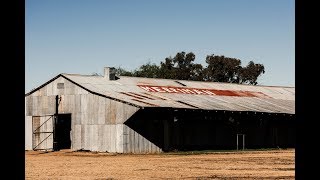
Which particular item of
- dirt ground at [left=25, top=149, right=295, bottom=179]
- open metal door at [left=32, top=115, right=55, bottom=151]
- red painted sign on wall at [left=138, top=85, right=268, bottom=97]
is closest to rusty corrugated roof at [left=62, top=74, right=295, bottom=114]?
red painted sign on wall at [left=138, top=85, right=268, bottom=97]

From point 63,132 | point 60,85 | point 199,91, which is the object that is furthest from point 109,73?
point 199,91

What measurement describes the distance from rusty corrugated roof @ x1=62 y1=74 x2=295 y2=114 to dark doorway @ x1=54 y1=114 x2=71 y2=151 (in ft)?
11.3

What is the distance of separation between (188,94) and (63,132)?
37.2ft

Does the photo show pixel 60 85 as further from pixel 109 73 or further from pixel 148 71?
pixel 148 71

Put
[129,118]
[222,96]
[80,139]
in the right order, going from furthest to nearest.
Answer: [222,96], [80,139], [129,118]

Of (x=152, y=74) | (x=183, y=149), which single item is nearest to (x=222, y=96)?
(x=183, y=149)

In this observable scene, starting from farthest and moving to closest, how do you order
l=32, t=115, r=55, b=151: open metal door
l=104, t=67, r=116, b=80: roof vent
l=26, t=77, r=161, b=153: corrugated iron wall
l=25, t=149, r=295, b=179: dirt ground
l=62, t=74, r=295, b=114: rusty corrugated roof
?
1. l=104, t=67, r=116, b=80: roof vent
2. l=32, t=115, r=55, b=151: open metal door
3. l=62, t=74, r=295, b=114: rusty corrugated roof
4. l=26, t=77, r=161, b=153: corrugated iron wall
5. l=25, t=149, r=295, b=179: dirt ground

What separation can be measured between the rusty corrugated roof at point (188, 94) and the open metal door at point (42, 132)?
4157 millimetres

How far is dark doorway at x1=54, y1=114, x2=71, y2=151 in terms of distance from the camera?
142 feet

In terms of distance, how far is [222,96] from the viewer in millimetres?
49625

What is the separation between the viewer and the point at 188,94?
46.9 m

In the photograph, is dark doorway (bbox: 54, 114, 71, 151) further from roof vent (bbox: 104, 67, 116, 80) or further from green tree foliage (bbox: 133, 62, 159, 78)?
green tree foliage (bbox: 133, 62, 159, 78)
